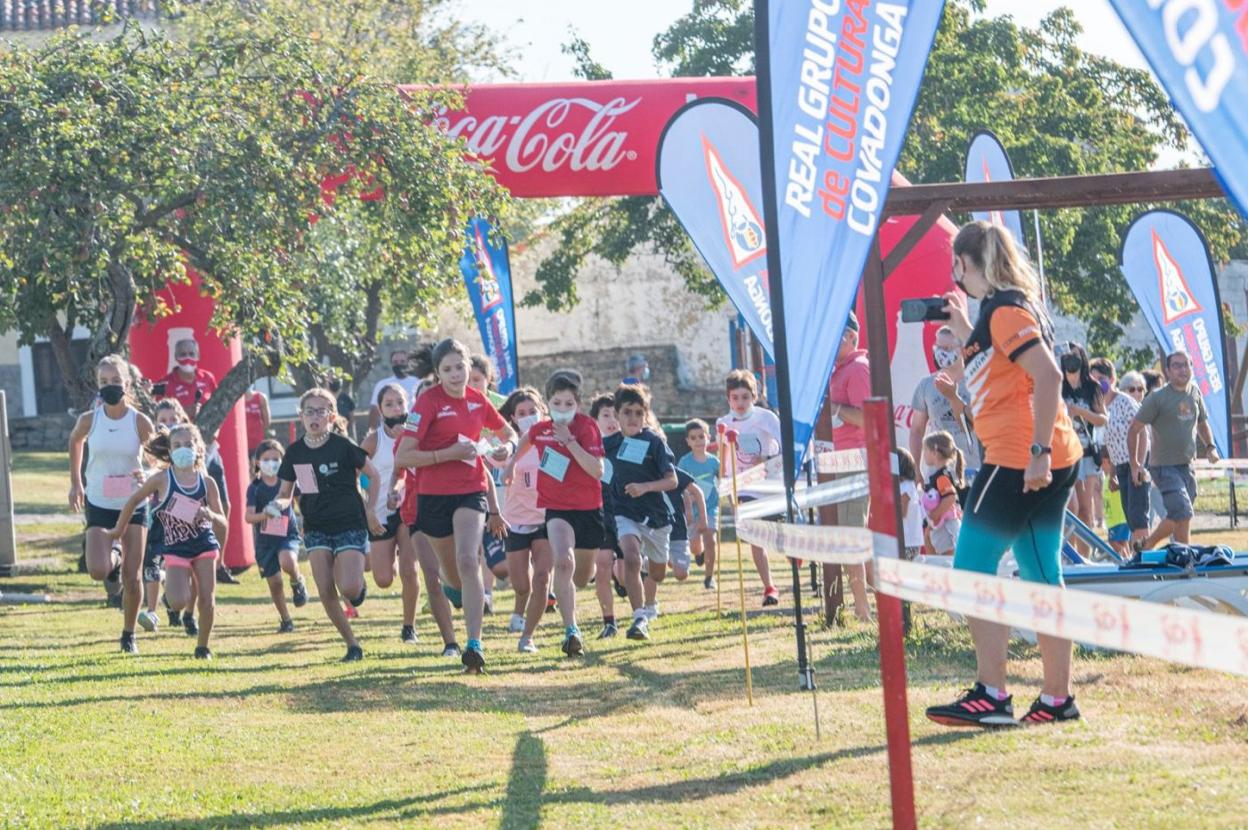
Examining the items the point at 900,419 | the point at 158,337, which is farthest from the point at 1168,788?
the point at 158,337

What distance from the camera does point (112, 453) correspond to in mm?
12875

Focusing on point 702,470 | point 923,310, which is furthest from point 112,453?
point 923,310

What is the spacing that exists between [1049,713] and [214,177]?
35.8 feet

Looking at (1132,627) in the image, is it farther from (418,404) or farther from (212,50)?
(212,50)

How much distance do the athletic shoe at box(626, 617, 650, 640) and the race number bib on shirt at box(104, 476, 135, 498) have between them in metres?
3.80

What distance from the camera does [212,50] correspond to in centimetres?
1681

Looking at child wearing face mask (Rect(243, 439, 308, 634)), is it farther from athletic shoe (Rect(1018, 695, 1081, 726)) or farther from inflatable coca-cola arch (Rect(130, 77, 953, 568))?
athletic shoe (Rect(1018, 695, 1081, 726))

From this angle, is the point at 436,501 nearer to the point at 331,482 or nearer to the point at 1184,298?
the point at 331,482

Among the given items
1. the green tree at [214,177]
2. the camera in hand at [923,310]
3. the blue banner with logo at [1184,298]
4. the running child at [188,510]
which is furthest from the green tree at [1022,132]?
the camera in hand at [923,310]

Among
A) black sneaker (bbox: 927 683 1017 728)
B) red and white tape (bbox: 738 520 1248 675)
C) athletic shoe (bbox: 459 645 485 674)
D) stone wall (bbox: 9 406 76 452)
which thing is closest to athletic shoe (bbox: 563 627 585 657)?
athletic shoe (bbox: 459 645 485 674)

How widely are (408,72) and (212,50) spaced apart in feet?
65.6

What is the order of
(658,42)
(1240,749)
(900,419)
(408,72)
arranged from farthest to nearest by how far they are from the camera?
(408,72)
(658,42)
(900,419)
(1240,749)

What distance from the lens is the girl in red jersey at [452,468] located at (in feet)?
33.8

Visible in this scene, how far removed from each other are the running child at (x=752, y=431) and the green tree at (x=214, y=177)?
4.48 m
